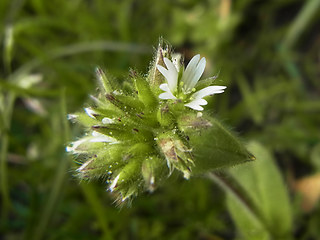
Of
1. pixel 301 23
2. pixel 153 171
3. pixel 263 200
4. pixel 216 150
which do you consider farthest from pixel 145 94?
pixel 301 23

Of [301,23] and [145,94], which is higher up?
[301,23]

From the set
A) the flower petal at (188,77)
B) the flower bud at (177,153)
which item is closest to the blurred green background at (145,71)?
Result: the flower petal at (188,77)

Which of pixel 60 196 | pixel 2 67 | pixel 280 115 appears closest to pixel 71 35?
Answer: pixel 2 67

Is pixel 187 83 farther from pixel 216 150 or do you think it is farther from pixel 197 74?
pixel 216 150

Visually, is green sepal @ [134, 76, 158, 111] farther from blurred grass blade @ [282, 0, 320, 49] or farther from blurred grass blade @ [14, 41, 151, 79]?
blurred grass blade @ [282, 0, 320, 49]

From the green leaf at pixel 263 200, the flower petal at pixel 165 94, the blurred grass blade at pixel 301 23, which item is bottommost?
the green leaf at pixel 263 200

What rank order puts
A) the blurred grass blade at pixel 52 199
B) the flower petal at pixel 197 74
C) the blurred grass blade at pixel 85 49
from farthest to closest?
the blurred grass blade at pixel 85 49 → the blurred grass blade at pixel 52 199 → the flower petal at pixel 197 74

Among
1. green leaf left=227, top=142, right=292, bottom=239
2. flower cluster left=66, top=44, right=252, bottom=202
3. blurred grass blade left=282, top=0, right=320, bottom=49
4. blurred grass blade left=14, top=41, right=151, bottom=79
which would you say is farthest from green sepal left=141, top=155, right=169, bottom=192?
blurred grass blade left=282, top=0, right=320, bottom=49

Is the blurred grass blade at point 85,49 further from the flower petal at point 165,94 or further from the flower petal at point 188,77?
the flower petal at point 165,94
